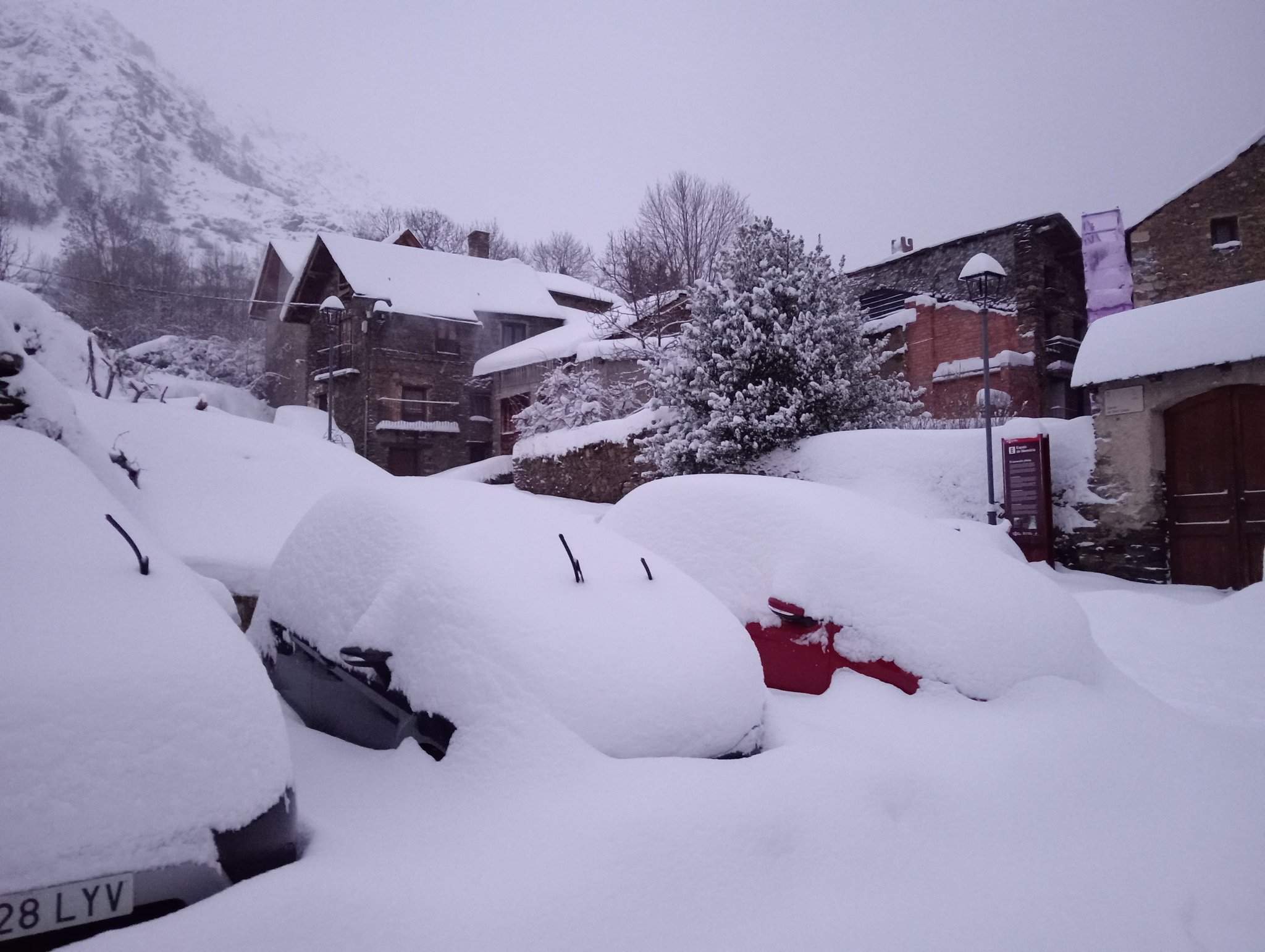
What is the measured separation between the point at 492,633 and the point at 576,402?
59.8 ft

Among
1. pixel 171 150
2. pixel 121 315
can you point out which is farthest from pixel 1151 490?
pixel 171 150

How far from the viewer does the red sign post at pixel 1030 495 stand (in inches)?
384

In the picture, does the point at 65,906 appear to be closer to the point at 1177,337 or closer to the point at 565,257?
the point at 1177,337

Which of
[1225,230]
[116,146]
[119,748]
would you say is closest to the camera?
[119,748]

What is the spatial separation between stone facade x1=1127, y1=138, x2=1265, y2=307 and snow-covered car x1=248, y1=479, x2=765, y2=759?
19.0 m

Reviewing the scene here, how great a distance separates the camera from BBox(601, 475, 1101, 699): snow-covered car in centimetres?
357

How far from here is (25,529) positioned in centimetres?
225

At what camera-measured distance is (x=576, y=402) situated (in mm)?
20641

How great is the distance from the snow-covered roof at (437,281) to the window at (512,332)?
1.83 ft

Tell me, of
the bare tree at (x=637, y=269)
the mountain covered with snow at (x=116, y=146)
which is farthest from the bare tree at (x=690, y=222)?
the mountain covered with snow at (x=116, y=146)

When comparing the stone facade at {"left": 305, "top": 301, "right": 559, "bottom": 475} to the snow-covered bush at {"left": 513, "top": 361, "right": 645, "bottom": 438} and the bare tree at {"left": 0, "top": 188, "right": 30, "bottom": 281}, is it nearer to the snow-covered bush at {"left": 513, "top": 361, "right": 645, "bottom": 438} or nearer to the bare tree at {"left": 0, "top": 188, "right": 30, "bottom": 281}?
the snow-covered bush at {"left": 513, "top": 361, "right": 645, "bottom": 438}

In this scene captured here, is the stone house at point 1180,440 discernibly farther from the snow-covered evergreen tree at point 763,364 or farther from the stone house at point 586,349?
the stone house at point 586,349

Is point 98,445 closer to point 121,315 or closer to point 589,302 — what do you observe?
point 589,302

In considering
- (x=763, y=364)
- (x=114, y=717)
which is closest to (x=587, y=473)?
(x=763, y=364)
